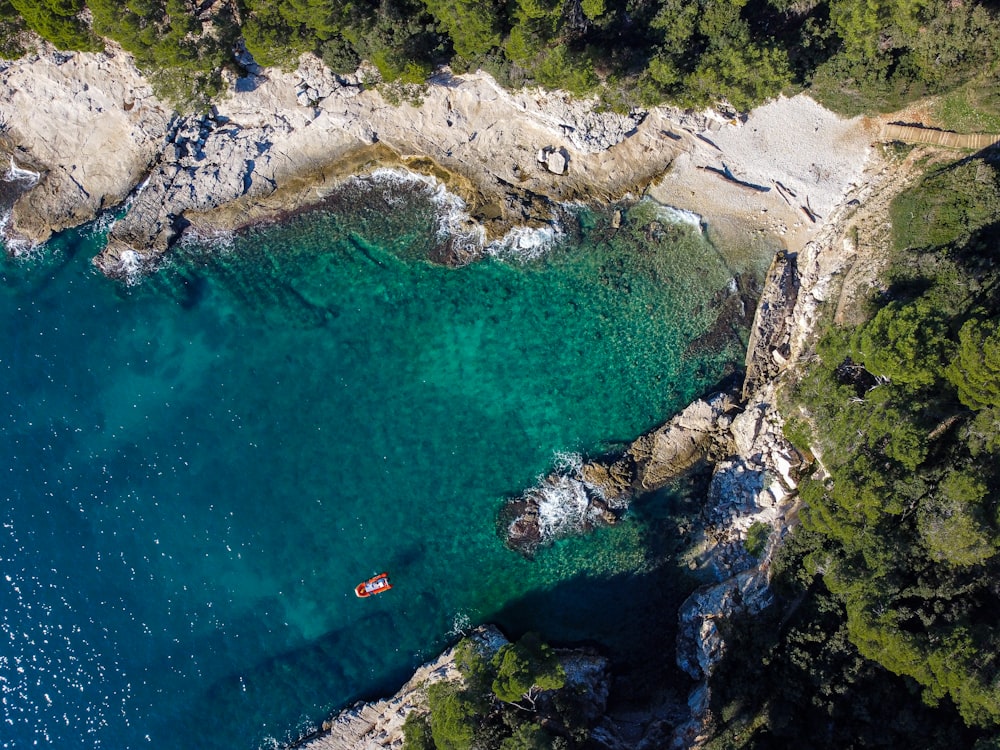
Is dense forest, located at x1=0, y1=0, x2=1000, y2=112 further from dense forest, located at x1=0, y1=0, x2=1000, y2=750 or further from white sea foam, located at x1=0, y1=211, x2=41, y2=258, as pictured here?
white sea foam, located at x1=0, y1=211, x2=41, y2=258

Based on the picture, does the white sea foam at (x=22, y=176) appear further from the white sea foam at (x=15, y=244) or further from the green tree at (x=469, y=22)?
the green tree at (x=469, y=22)

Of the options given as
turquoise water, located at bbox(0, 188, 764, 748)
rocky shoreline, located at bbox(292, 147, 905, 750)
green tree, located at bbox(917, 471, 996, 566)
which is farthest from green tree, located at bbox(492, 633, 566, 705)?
green tree, located at bbox(917, 471, 996, 566)

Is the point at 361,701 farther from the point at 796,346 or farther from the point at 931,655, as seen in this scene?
the point at 796,346

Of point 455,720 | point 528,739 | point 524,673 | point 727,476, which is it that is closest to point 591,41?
point 727,476

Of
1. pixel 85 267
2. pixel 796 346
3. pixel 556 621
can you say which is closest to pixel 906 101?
pixel 796 346

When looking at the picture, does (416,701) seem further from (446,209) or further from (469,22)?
(469,22)
